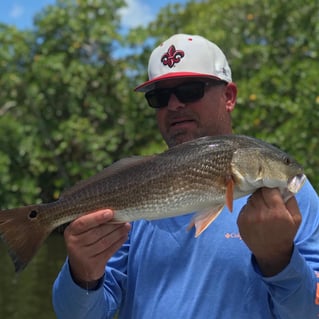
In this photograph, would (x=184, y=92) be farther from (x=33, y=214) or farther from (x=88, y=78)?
(x=88, y=78)

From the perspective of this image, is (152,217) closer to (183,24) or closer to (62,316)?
(62,316)

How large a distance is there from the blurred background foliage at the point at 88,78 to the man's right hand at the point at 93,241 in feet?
30.2

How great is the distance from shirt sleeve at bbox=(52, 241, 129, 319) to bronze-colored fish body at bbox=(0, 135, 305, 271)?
198 mm

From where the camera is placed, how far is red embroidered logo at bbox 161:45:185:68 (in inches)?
99.0

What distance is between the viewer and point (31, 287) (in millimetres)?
9422

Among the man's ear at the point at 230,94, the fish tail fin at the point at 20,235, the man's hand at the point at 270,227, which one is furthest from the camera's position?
the man's ear at the point at 230,94

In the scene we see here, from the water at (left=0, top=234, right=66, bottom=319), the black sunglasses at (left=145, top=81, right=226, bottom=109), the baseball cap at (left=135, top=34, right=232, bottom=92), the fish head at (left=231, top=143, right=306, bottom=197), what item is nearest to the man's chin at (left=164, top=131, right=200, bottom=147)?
the black sunglasses at (left=145, top=81, right=226, bottom=109)

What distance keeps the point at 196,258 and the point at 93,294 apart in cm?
41

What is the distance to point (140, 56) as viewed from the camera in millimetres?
13328

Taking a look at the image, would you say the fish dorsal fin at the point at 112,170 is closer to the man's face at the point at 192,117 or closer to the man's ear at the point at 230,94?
the man's face at the point at 192,117

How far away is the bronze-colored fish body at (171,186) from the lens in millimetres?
2006

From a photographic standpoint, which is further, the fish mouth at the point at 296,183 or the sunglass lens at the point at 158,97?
the sunglass lens at the point at 158,97

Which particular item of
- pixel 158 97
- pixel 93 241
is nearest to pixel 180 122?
pixel 158 97

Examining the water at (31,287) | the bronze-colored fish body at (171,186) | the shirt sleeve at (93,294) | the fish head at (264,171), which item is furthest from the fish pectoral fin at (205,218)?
the water at (31,287)
